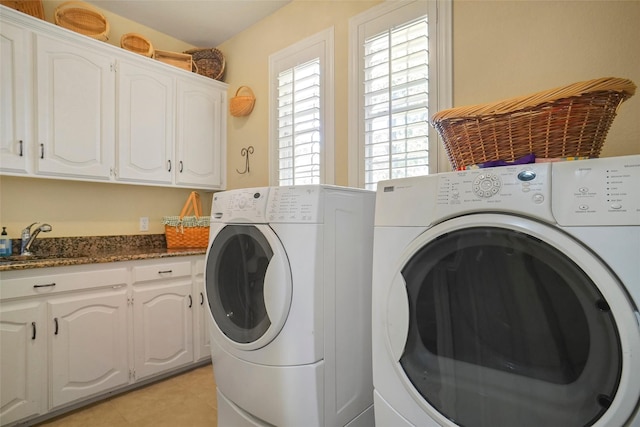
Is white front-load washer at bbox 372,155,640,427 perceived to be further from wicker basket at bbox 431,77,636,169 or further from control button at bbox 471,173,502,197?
wicker basket at bbox 431,77,636,169

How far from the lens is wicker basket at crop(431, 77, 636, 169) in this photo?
89 cm

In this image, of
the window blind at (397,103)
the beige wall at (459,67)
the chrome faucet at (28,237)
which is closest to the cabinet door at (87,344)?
the chrome faucet at (28,237)

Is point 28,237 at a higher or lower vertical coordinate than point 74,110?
lower

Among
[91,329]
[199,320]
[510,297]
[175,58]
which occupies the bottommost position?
[199,320]

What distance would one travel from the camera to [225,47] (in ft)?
10.0

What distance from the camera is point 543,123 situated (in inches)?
38.0

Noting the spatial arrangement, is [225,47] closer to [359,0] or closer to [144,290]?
[359,0]

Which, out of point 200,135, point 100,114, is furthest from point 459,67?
point 100,114

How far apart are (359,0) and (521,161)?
169 centimetres

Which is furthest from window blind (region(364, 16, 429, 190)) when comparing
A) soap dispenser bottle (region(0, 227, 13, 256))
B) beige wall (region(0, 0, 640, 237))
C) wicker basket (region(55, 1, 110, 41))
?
soap dispenser bottle (region(0, 227, 13, 256))

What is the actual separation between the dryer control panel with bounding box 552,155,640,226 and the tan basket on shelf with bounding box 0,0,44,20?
3.06m

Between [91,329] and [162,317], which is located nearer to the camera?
[91,329]

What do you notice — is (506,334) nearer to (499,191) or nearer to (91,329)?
(499,191)

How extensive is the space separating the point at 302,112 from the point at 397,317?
5.91ft
